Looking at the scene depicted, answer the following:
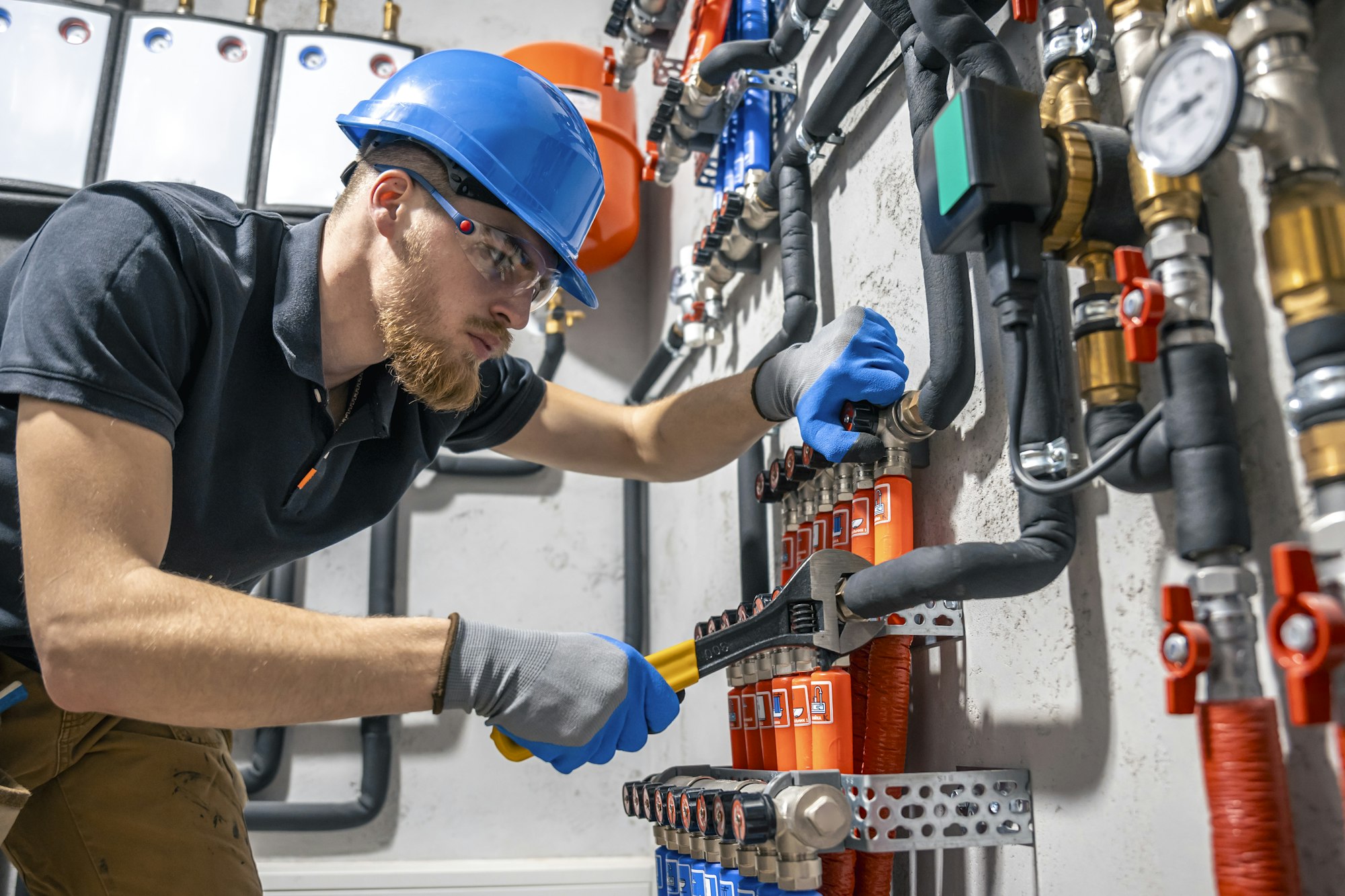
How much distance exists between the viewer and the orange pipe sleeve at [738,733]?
43.3 inches

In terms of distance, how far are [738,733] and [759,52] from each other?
956 mm

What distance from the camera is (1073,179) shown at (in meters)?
0.67

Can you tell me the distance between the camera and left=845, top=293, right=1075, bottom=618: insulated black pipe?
0.72 metres

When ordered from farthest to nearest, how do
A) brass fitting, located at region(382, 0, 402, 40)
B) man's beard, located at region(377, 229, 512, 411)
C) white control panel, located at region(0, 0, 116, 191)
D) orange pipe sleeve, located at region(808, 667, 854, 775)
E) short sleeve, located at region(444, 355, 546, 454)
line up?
brass fitting, located at region(382, 0, 402, 40), white control panel, located at region(0, 0, 116, 191), short sleeve, located at region(444, 355, 546, 454), man's beard, located at region(377, 229, 512, 411), orange pipe sleeve, located at region(808, 667, 854, 775)

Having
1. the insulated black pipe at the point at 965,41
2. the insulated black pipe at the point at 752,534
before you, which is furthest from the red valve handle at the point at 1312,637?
the insulated black pipe at the point at 752,534

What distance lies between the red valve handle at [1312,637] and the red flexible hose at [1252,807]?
0.13ft

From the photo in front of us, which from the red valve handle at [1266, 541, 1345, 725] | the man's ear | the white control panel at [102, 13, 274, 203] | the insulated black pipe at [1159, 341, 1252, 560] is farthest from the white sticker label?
the red valve handle at [1266, 541, 1345, 725]

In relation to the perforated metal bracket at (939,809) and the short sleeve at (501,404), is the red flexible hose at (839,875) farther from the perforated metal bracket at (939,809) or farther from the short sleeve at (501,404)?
the short sleeve at (501,404)

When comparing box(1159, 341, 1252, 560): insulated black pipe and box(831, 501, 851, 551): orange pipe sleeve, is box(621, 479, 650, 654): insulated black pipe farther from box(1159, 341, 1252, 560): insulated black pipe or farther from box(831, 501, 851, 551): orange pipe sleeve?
box(1159, 341, 1252, 560): insulated black pipe

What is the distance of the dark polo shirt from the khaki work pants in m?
0.09

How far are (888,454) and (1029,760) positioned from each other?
0.31 metres

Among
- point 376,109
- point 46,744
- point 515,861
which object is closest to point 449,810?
point 515,861

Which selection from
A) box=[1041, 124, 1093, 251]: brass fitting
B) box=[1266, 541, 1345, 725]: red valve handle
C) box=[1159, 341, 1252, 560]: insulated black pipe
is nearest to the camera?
box=[1266, 541, 1345, 725]: red valve handle

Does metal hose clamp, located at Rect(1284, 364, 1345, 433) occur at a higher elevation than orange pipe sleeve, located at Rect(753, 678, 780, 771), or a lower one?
higher
